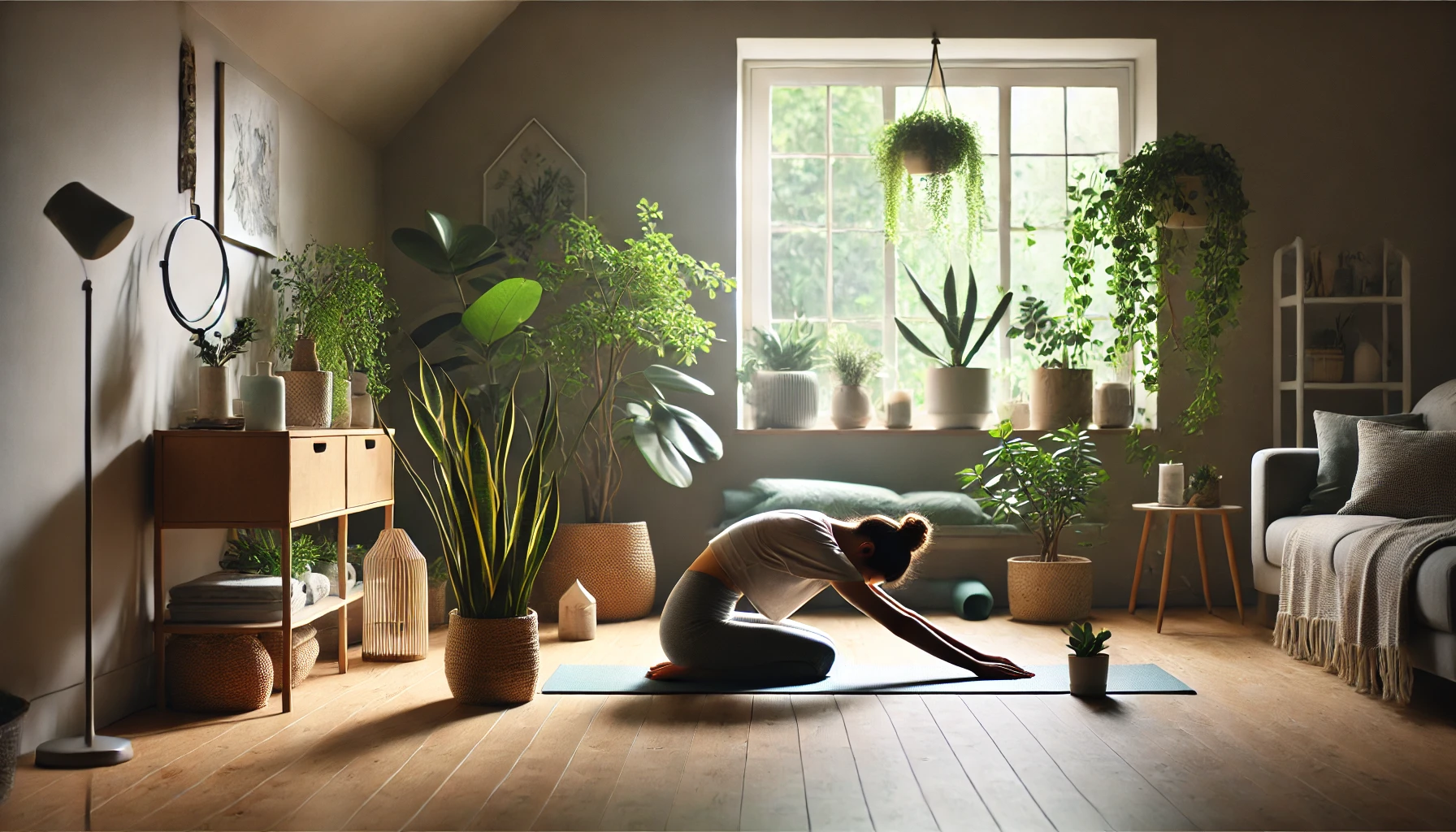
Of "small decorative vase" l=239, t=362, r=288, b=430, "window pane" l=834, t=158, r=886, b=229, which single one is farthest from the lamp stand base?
"window pane" l=834, t=158, r=886, b=229

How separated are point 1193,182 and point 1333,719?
8.41 ft

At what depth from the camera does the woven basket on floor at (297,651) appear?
3.27 metres

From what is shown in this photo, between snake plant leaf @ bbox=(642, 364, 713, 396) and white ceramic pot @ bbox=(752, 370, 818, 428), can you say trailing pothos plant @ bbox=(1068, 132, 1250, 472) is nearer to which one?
white ceramic pot @ bbox=(752, 370, 818, 428)

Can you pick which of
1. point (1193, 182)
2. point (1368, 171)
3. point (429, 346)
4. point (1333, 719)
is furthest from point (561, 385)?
point (1368, 171)

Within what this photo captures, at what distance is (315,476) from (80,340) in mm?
723

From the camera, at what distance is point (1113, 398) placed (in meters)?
5.13

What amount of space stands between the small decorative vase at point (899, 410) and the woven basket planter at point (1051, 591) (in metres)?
0.94

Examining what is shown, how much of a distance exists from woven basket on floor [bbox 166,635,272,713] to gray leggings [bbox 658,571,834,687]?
1166 mm

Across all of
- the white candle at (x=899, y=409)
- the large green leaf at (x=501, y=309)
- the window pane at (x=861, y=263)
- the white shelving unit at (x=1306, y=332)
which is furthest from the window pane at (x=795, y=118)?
the white shelving unit at (x=1306, y=332)

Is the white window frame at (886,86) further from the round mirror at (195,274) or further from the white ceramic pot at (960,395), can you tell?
the round mirror at (195,274)

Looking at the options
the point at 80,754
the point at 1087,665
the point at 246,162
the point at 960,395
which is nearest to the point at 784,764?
the point at 1087,665

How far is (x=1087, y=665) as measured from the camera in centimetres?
316

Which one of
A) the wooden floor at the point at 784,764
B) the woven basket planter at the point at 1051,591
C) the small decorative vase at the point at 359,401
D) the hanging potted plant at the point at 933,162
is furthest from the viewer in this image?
the hanging potted plant at the point at 933,162

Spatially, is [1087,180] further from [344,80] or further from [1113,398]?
[344,80]
